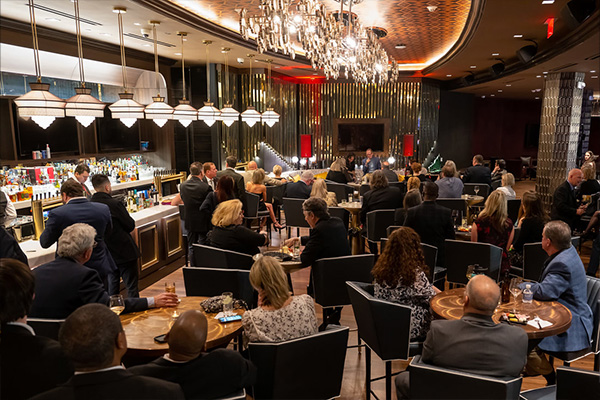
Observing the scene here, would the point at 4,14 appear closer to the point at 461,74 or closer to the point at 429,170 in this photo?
the point at 461,74

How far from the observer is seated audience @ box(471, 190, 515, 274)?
4.61m

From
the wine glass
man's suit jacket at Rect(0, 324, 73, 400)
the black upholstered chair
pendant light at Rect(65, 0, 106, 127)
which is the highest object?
pendant light at Rect(65, 0, 106, 127)

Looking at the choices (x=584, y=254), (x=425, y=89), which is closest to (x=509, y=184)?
(x=584, y=254)

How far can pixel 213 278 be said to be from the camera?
3826mm

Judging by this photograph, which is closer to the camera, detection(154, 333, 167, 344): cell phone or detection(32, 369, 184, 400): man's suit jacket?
detection(32, 369, 184, 400): man's suit jacket

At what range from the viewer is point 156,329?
9.31ft

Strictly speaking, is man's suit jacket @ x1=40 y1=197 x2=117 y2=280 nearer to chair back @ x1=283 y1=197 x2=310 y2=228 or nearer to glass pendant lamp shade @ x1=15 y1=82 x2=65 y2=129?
glass pendant lamp shade @ x1=15 y1=82 x2=65 y2=129

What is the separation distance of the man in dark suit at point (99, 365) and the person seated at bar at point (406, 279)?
1820mm

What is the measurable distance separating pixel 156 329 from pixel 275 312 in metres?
0.80

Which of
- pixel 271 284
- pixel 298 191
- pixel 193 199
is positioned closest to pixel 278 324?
pixel 271 284

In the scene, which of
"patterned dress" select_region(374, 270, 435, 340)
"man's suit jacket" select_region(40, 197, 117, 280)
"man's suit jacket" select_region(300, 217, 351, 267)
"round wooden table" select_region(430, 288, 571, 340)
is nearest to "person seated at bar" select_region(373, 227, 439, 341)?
"patterned dress" select_region(374, 270, 435, 340)

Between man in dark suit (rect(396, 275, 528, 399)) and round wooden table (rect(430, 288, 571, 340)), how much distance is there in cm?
61

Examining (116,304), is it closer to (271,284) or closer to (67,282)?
(67,282)

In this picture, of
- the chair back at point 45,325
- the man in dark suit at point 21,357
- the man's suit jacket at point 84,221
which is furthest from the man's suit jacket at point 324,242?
the man in dark suit at point 21,357
